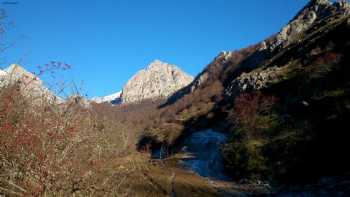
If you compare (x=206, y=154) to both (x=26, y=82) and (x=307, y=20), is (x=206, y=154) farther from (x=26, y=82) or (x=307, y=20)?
(x=307, y=20)

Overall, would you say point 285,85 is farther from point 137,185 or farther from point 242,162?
point 137,185

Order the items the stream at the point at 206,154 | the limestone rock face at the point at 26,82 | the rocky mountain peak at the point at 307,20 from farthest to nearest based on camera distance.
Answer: the rocky mountain peak at the point at 307,20 → the stream at the point at 206,154 → the limestone rock face at the point at 26,82

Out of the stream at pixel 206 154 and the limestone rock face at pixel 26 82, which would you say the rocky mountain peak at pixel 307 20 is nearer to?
the stream at pixel 206 154

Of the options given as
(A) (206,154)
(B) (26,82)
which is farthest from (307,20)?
(B) (26,82)

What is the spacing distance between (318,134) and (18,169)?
1945 inches

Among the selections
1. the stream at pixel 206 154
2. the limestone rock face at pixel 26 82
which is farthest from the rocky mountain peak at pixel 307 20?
the limestone rock face at pixel 26 82

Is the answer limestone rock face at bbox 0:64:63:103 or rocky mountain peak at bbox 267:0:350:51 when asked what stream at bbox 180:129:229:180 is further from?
rocky mountain peak at bbox 267:0:350:51

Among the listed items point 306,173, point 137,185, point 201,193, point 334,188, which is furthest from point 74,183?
point 306,173

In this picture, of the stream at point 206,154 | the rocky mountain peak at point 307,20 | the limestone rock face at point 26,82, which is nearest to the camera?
the limestone rock face at point 26,82

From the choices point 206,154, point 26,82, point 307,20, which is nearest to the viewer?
point 26,82

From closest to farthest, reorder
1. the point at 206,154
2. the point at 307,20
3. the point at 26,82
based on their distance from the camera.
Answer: the point at 26,82 → the point at 206,154 → the point at 307,20

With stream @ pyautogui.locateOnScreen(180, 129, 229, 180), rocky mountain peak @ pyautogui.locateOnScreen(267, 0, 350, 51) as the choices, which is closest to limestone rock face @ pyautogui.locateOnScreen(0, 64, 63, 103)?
stream @ pyautogui.locateOnScreen(180, 129, 229, 180)

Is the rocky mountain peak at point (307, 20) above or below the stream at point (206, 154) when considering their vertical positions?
above

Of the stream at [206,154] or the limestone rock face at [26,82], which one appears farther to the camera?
the stream at [206,154]
